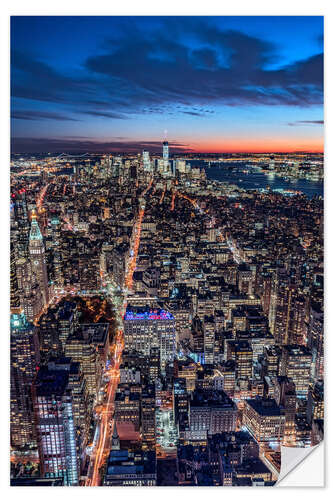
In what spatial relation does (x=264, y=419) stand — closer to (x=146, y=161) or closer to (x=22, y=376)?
(x=22, y=376)

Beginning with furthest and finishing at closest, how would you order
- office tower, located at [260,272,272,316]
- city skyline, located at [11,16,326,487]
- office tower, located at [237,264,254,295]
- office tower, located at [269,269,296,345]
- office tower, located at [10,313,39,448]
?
office tower, located at [237,264,254,295], office tower, located at [260,272,272,316], office tower, located at [269,269,296,345], city skyline, located at [11,16,326,487], office tower, located at [10,313,39,448]

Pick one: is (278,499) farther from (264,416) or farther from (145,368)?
(145,368)

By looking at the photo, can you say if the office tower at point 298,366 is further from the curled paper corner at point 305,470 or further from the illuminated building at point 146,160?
the illuminated building at point 146,160

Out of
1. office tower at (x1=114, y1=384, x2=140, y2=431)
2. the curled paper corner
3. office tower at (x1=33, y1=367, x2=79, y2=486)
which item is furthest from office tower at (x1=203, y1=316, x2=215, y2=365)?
the curled paper corner

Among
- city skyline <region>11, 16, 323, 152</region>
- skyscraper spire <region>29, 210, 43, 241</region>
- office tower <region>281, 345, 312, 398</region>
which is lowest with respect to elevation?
office tower <region>281, 345, 312, 398</region>

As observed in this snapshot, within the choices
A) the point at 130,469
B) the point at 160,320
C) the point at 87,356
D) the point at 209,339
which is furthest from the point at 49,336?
the point at 209,339

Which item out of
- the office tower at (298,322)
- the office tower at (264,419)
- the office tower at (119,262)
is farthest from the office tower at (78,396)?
the office tower at (298,322)

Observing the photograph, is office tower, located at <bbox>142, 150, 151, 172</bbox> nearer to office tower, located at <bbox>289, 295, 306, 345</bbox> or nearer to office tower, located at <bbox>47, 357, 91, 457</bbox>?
office tower, located at <bbox>47, 357, 91, 457</bbox>
